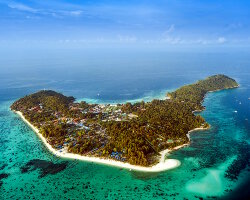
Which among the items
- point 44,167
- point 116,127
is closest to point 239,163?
point 116,127

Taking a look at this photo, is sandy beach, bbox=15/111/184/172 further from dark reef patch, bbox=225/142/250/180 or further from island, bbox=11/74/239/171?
dark reef patch, bbox=225/142/250/180

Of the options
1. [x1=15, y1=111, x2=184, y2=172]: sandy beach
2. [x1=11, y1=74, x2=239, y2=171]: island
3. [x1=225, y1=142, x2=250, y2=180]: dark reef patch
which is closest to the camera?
[x1=225, y1=142, x2=250, y2=180]: dark reef patch

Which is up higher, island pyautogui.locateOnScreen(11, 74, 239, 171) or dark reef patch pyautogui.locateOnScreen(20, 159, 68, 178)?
island pyautogui.locateOnScreen(11, 74, 239, 171)

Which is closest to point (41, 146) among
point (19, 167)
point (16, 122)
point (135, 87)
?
point (19, 167)

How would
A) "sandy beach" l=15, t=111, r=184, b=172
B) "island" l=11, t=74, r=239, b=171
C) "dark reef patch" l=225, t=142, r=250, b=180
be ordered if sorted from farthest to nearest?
"island" l=11, t=74, r=239, b=171
"sandy beach" l=15, t=111, r=184, b=172
"dark reef patch" l=225, t=142, r=250, b=180

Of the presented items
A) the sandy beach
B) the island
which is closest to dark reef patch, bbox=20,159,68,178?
the sandy beach

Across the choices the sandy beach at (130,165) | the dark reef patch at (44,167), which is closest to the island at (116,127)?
the sandy beach at (130,165)

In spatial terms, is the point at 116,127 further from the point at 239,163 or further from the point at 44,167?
the point at 239,163

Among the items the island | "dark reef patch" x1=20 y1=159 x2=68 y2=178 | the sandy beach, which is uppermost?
the island
